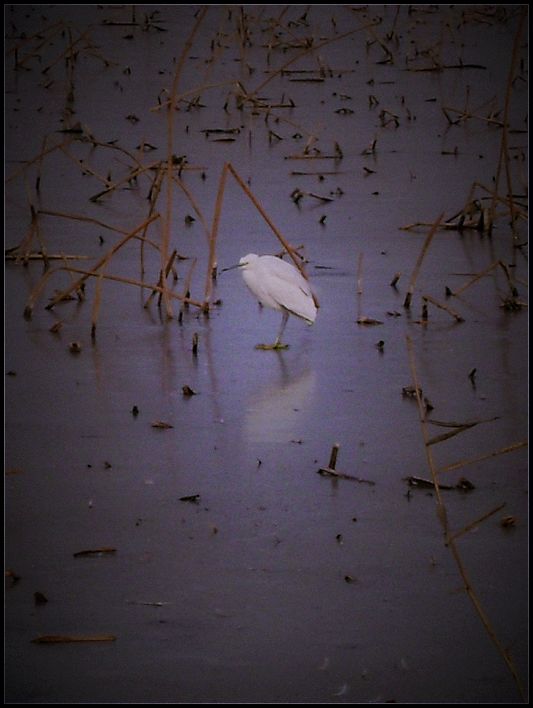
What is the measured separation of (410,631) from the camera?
284 centimetres

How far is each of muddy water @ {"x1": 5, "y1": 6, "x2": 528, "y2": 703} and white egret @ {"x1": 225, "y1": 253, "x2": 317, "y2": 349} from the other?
0.11 m

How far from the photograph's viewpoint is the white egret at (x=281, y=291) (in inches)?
190

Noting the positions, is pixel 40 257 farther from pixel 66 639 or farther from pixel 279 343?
→ pixel 66 639

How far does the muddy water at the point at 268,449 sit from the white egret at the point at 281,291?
4.4 inches

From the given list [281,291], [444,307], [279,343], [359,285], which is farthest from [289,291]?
[359,285]

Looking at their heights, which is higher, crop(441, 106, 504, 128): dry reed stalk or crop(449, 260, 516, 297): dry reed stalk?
crop(441, 106, 504, 128): dry reed stalk

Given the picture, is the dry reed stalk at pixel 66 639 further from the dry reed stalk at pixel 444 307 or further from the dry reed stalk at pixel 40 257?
the dry reed stalk at pixel 40 257

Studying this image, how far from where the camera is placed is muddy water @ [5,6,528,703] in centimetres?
275

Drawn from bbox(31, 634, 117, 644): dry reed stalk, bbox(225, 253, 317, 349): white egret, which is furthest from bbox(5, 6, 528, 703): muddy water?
bbox(225, 253, 317, 349): white egret

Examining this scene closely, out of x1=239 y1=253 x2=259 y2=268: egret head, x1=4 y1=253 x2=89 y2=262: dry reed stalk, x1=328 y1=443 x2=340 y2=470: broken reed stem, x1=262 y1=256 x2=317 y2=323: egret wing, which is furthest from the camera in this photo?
x1=4 y1=253 x2=89 y2=262: dry reed stalk

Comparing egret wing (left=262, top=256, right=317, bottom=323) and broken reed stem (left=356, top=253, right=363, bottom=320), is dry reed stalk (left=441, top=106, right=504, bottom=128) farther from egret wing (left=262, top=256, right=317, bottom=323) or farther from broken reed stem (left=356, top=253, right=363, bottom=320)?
egret wing (left=262, top=256, right=317, bottom=323)

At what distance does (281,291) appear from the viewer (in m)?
4.81

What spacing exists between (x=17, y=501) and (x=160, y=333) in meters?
1.56

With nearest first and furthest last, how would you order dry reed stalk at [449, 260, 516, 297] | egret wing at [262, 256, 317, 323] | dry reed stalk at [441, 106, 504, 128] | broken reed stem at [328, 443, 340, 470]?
broken reed stem at [328, 443, 340, 470] → egret wing at [262, 256, 317, 323] → dry reed stalk at [449, 260, 516, 297] → dry reed stalk at [441, 106, 504, 128]
